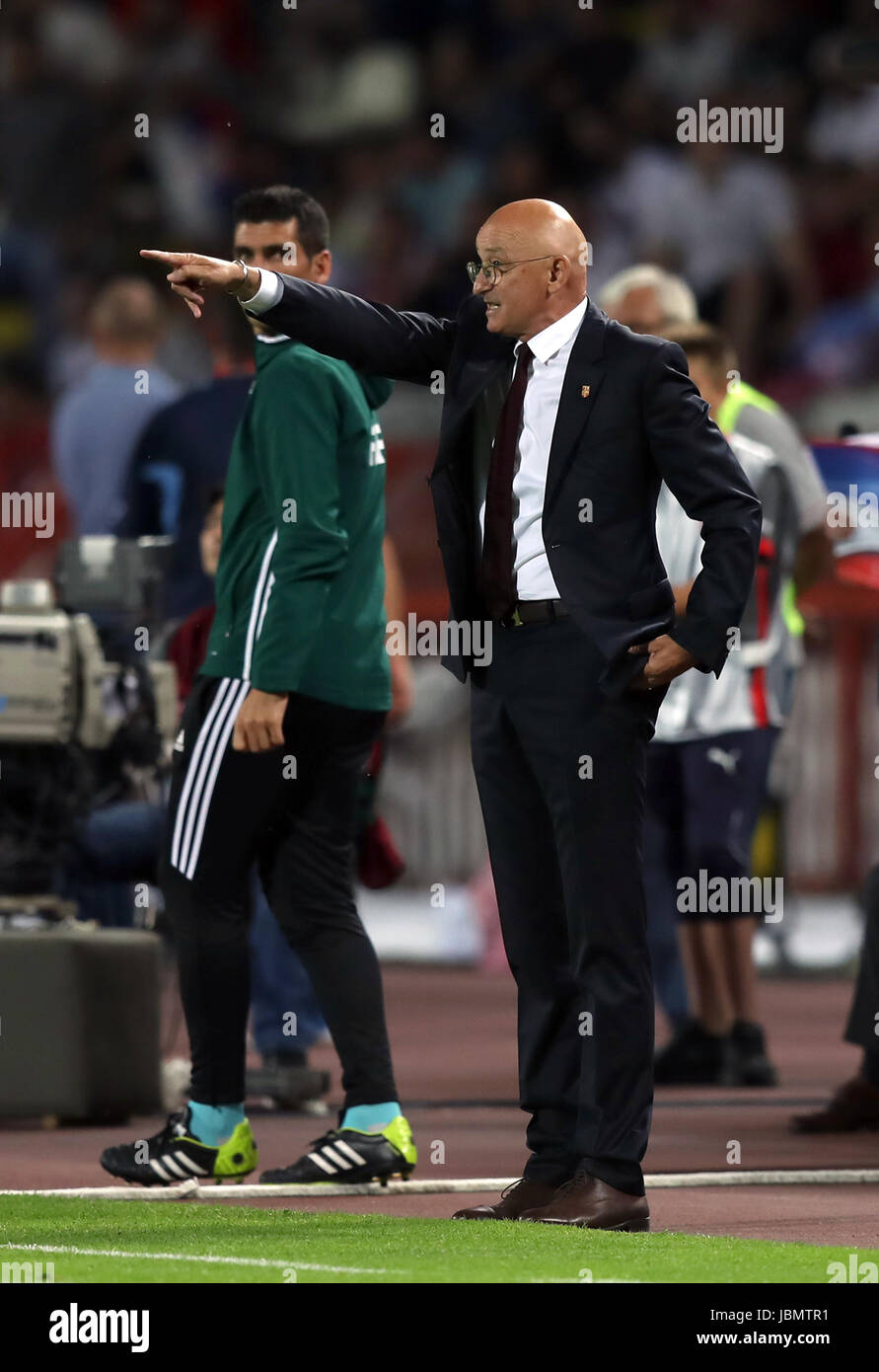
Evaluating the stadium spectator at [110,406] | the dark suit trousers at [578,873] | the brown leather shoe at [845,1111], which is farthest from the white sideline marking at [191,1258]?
the stadium spectator at [110,406]

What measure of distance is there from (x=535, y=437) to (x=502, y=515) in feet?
0.57

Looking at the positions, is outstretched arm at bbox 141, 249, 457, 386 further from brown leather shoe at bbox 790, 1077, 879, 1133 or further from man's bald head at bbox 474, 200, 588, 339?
brown leather shoe at bbox 790, 1077, 879, 1133

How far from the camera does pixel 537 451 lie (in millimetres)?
5562

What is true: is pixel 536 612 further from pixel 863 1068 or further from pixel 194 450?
pixel 194 450

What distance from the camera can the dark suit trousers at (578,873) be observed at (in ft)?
17.9

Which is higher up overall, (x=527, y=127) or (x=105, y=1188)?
(x=527, y=127)

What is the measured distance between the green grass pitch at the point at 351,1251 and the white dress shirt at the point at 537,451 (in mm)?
1292

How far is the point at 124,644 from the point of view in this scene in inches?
348

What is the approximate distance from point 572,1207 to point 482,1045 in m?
4.57

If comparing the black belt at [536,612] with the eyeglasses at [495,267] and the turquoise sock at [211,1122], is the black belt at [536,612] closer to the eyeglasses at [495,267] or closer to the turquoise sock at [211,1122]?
the eyeglasses at [495,267]

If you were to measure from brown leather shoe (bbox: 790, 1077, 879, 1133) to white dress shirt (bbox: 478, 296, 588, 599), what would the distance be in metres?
2.65

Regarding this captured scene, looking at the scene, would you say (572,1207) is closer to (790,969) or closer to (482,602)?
(482,602)

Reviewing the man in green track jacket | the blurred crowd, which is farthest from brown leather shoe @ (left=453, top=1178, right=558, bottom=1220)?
the blurred crowd
